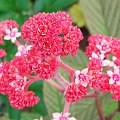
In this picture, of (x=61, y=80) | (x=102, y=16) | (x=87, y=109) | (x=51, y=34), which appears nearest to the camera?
(x=51, y=34)

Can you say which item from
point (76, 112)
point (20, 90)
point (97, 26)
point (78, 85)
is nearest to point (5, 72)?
point (20, 90)

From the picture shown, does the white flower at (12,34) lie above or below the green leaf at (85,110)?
above

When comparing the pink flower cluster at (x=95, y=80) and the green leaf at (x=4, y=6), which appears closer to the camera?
the pink flower cluster at (x=95, y=80)

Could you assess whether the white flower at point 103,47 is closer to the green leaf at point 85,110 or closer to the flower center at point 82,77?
the flower center at point 82,77

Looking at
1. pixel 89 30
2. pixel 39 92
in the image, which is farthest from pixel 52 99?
pixel 89 30

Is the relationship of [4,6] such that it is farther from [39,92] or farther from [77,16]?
[77,16]

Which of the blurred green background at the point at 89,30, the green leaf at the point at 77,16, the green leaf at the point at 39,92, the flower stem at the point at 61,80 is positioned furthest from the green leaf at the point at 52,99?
the green leaf at the point at 77,16

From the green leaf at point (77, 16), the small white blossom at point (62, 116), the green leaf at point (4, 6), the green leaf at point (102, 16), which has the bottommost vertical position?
the small white blossom at point (62, 116)

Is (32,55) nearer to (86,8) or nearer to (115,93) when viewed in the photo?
(115,93)
